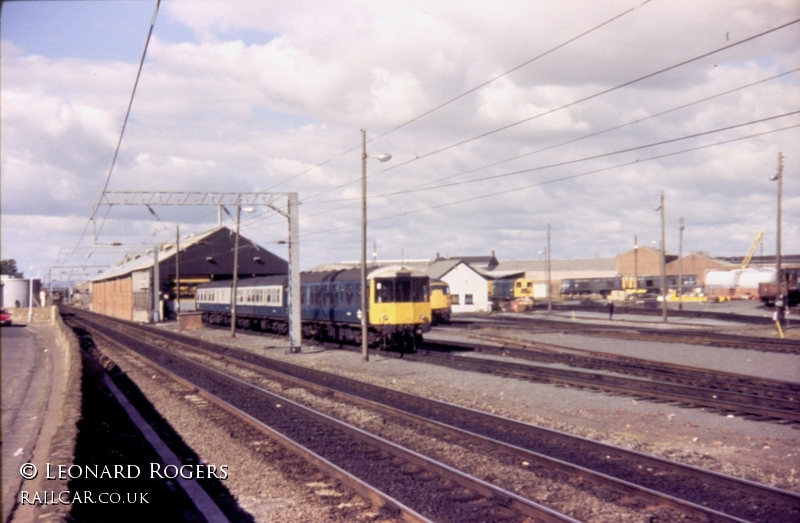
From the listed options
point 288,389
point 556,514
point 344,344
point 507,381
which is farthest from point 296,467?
point 344,344

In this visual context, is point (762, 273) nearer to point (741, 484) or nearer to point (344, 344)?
point (344, 344)

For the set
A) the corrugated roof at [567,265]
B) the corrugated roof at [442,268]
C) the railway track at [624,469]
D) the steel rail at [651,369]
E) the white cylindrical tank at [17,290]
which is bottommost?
the steel rail at [651,369]

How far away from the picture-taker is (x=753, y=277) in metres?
68.5

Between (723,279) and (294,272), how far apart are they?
62559 mm

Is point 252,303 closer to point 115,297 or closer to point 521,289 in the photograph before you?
point 521,289

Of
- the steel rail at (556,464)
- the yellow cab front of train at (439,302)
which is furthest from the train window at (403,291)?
the yellow cab front of train at (439,302)

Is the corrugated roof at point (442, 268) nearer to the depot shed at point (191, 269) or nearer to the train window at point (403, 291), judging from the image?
the depot shed at point (191, 269)

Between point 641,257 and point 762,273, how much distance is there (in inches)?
1326

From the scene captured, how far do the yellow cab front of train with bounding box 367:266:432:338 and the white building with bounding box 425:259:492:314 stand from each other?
34466 millimetres

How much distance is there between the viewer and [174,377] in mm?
18625

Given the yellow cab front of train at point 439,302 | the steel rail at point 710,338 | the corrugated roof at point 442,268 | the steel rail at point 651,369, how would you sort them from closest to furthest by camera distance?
1. the steel rail at point 651,369
2. the steel rail at point 710,338
3. the yellow cab front of train at point 439,302
4. the corrugated roof at point 442,268

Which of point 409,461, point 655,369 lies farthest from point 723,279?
point 409,461

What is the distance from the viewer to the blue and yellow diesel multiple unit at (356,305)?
2461cm

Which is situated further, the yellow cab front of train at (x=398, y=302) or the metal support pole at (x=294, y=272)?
the metal support pole at (x=294, y=272)
